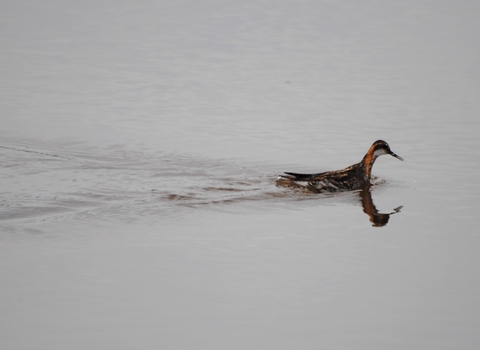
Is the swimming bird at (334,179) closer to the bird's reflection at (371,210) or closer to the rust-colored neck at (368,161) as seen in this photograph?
the rust-colored neck at (368,161)

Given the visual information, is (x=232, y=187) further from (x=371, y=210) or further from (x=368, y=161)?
(x=368, y=161)

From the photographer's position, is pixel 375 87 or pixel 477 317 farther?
pixel 375 87

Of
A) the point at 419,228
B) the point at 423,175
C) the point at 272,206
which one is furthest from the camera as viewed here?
the point at 423,175

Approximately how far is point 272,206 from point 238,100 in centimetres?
667

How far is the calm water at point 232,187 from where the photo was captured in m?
8.90

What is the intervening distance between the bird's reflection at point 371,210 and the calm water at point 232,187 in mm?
60

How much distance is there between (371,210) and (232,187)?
2367 millimetres

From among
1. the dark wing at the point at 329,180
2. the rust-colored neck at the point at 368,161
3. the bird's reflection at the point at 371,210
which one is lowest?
the bird's reflection at the point at 371,210

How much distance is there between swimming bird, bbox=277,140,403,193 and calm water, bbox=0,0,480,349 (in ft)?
0.71

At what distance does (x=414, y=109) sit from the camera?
1927 centimetres

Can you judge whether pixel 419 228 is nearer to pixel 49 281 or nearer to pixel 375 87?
pixel 49 281

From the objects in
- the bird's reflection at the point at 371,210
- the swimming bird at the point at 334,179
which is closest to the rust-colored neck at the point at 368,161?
the swimming bird at the point at 334,179

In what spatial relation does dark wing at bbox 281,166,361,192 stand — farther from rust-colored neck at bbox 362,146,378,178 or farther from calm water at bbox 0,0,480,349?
rust-colored neck at bbox 362,146,378,178

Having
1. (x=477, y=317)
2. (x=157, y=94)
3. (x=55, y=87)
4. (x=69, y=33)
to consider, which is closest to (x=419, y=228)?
(x=477, y=317)
